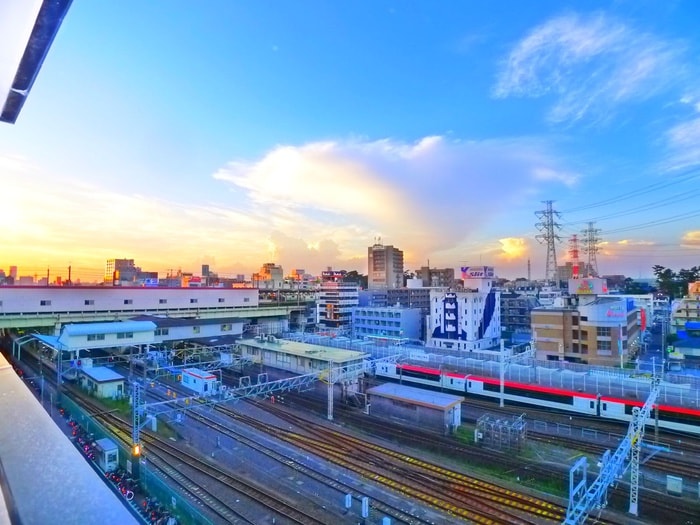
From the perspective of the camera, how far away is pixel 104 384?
15.8 meters

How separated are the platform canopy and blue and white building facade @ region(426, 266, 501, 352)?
87.6 ft

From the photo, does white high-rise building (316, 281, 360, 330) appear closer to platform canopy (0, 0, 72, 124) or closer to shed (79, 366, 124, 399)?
shed (79, 366, 124, 399)

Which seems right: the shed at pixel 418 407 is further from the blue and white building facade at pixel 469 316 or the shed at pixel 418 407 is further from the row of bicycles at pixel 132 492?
the blue and white building facade at pixel 469 316

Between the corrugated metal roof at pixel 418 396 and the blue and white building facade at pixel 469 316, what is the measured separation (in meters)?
11.9

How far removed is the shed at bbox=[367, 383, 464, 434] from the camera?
13.2m

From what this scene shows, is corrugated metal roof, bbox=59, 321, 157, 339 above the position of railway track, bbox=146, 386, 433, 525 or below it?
above

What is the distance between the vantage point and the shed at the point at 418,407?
43.2 feet

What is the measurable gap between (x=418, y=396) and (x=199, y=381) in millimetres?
8529

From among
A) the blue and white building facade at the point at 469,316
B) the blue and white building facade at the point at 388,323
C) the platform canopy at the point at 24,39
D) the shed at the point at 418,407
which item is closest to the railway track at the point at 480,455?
the shed at the point at 418,407

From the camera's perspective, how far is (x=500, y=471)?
34.0 ft

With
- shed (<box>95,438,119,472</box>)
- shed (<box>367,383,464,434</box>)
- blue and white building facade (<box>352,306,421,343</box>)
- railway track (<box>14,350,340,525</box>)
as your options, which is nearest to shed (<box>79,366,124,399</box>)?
railway track (<box>14,350,340,525</box>)

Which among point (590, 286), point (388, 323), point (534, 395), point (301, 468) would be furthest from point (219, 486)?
point (388, 323)

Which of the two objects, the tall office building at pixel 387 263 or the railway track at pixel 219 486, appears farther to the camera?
the tall office building at pixel 387 263

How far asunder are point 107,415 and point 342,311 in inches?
936
